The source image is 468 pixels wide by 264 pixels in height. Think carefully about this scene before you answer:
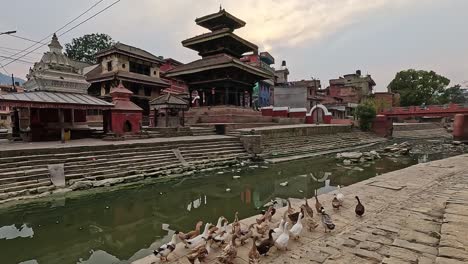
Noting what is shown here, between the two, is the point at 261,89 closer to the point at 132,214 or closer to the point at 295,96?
the point at 295,96

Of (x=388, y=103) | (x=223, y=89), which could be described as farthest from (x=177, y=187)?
(x=388, y=103)

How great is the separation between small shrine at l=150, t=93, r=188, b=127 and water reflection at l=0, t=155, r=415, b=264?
1016cm

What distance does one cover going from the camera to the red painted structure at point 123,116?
1900 cm

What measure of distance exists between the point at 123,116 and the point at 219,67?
11618 millimetres

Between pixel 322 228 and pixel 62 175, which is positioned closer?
pixel 322 228

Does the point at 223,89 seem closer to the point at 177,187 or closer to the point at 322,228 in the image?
the point at 177,187

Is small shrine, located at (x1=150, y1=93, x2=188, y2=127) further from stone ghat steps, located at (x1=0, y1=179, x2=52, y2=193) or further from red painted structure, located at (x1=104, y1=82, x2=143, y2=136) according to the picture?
stone ghat steps, located at (x1=0, y1=179, x2=52, y2=193)

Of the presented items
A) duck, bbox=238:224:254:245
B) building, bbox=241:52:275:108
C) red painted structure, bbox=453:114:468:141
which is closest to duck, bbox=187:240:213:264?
duck, bbox=238:224:254:245

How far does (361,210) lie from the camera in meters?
7.16

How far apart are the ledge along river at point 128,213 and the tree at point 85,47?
150 feet

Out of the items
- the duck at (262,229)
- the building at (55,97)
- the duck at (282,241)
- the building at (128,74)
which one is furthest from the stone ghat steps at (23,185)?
the building at (128,74)

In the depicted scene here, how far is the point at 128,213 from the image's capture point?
962cm

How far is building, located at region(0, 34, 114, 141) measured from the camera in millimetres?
16875

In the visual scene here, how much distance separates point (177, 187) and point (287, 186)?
5398 mm
